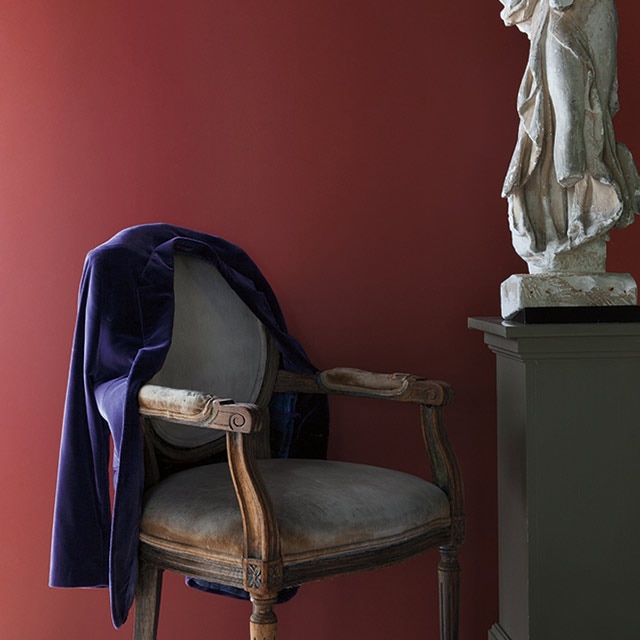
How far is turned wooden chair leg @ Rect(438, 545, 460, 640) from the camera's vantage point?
79.5 inches

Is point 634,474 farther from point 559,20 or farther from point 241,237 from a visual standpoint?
point 241,237

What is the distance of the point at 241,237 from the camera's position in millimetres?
2463

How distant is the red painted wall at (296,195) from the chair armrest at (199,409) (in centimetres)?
79

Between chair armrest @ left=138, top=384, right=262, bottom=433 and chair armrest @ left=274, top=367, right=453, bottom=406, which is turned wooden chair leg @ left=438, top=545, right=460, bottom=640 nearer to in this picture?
chair armrest @ left=274, top=367, right=453, bottom=406

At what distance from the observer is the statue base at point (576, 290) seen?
6.28ft

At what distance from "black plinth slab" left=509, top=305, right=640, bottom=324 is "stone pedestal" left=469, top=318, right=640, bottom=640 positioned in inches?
1.1

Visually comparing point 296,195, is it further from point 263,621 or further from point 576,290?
point 263,621

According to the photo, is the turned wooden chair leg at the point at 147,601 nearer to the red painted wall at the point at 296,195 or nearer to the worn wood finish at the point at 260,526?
the worn wood finish at the point at 260,526

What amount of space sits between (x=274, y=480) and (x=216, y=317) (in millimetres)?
504

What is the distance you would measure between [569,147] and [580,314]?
37 cm

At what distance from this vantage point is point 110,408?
1.80 meters

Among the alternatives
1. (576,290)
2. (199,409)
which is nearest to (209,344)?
(199,409)

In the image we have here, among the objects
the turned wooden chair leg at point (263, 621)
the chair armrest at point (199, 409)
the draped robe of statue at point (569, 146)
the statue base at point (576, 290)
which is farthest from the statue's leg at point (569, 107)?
the turned wooden chair leg at point (263, 621)

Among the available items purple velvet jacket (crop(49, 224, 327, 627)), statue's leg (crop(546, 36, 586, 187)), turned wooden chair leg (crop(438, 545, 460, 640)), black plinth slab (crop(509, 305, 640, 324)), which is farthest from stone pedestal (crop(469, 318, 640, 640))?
purple velvet jacket (crop(49, 224, 327, 627))
